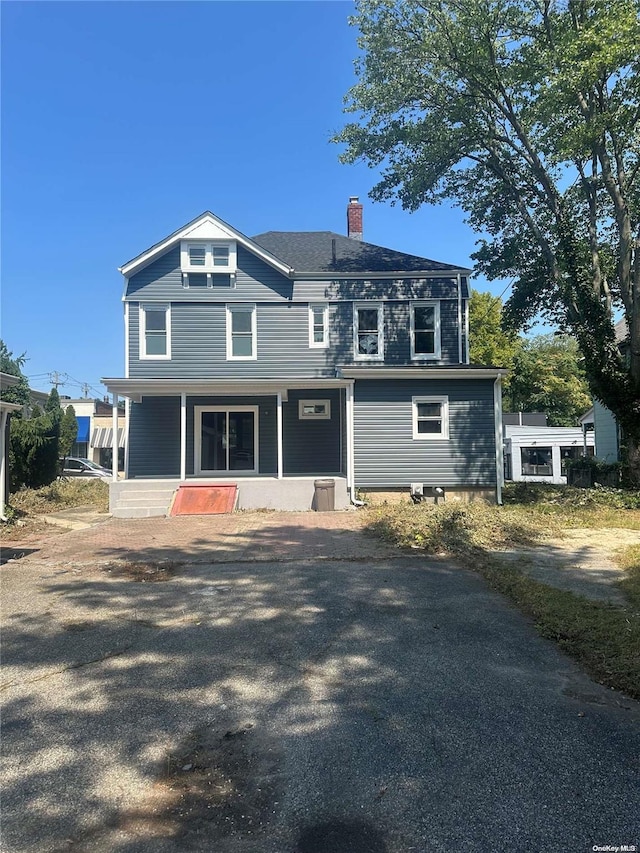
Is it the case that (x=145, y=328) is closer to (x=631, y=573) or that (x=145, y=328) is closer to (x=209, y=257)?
(x=209, y=257)

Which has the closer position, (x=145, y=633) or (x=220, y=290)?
(x=145, y=633)

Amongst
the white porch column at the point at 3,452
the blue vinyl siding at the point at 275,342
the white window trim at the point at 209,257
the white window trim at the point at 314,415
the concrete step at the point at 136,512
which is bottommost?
the concrete step at the point at 136,512

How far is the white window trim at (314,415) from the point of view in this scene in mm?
17969

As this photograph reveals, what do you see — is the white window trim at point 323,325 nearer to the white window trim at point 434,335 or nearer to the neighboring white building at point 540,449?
A: the white window trim at point 434,335

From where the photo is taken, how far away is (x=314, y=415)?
18.0 metres

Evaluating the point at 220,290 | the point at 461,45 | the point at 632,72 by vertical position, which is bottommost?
the point at 220,290

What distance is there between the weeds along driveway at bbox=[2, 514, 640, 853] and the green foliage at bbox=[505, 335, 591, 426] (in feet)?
143

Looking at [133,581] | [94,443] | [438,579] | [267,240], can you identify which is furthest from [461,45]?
[94,443]

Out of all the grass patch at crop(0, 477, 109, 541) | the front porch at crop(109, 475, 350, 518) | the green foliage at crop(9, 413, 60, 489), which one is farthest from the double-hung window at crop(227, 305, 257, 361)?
the grass patch at crop(0, 477, 109, 541)

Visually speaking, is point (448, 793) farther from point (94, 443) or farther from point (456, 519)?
point (94, 443)

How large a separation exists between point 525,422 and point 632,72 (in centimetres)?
2987

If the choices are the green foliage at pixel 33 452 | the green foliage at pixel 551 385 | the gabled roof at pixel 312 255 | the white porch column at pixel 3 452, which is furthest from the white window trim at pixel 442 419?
the green foliage at pixel 551 385

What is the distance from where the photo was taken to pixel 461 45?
15242mm

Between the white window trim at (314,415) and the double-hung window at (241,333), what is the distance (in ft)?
7.32
